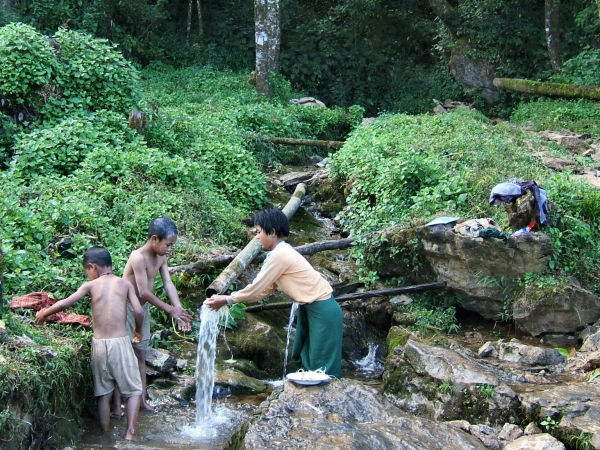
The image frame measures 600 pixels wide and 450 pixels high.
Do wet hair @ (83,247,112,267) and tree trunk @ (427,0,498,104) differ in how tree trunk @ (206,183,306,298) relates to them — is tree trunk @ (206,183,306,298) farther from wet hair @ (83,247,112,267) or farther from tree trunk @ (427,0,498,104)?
tree trunk @ (427,0,498,104)

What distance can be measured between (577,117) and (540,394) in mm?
11922

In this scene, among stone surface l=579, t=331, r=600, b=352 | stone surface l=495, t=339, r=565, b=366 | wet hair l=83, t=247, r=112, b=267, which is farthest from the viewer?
stone surface l=579, t=331, r=600, b=352

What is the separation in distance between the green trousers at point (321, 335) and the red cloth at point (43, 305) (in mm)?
1898

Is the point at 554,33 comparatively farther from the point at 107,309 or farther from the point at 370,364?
the point at 107,309

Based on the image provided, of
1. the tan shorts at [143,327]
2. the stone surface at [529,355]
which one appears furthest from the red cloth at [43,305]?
the stone surface at [529,355]

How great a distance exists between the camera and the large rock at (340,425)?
14.4 feet

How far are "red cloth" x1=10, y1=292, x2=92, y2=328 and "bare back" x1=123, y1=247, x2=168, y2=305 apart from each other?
549 mm

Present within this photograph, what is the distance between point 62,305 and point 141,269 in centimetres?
70

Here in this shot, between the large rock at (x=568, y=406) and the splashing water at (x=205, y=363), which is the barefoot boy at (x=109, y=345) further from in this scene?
the large rock at (x=568, y=406)

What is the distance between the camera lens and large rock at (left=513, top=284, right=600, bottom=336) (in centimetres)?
780

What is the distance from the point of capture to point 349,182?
1109 centimetres

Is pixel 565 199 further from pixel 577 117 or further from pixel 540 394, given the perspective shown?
pixel 577 117

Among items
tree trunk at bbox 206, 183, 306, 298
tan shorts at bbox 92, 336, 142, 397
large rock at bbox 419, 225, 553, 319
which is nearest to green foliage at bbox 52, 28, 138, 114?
tree trunk at bbox 206, 183, 306, 298

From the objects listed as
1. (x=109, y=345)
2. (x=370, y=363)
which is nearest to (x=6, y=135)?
(x=109, y=345)
